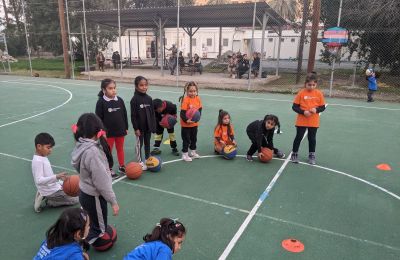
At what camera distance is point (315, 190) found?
15.7 feet

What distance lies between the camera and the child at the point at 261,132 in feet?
17.9

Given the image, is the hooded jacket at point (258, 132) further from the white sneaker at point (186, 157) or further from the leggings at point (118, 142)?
the leggings at point (118, 142)

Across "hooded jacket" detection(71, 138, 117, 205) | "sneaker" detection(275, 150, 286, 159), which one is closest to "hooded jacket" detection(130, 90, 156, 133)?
"hooded jacket" detection(71, 138, 117, 205)

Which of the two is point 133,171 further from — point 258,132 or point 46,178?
point 258,132

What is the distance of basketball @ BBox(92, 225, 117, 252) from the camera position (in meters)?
3.29

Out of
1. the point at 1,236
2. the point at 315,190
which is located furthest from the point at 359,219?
the point at 1,236

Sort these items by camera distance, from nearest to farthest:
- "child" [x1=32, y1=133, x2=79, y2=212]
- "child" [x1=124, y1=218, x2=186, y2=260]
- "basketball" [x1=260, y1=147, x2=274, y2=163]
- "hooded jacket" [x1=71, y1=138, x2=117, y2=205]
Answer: "child" [x1=124, y1=218, x2=186, y2=260] → "hooded jacket" [x1=71, y1=138, x2=117, y2=205] → "child" [x1=32, y1=133, x2=79, y2=212] → "basketball" [x1=260, y1=147, x2=274, y2=163]

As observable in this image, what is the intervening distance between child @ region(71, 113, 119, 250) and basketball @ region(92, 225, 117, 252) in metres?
0.39

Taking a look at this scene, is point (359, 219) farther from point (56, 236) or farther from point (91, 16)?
point (91, 16)

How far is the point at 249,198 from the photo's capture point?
4.50 m

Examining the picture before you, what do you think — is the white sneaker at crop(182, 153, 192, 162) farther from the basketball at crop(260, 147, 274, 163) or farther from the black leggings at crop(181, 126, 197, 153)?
the basketball at crop(260, 147, 274, 163)

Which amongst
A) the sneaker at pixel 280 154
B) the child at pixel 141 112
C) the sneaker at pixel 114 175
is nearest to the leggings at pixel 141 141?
the child at pixel 141 112

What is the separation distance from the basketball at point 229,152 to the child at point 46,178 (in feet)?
8.73

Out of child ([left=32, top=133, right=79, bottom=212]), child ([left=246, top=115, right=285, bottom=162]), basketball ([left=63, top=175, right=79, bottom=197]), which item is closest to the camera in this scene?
child ([left=32, top=133, right=79, bottom=212])
